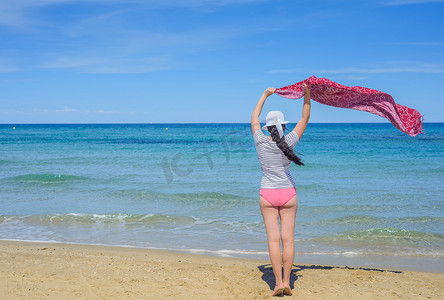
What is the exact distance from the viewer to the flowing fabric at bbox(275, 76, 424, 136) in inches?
200

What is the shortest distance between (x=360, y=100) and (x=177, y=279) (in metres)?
3.30

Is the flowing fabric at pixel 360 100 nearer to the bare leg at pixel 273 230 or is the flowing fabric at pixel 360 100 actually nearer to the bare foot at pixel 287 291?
the bare leg at pixel 273 230

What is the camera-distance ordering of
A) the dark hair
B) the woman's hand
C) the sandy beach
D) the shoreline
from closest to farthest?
the dark hair
the sandy beach
the woman's hand
the shoreline

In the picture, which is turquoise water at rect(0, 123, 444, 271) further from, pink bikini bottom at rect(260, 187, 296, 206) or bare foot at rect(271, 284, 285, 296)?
pink bikini bottom at rect(260, 187, 296, 206)

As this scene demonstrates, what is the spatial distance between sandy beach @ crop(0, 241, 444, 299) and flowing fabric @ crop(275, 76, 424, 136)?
1911mm

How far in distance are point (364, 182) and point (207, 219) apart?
722 cm

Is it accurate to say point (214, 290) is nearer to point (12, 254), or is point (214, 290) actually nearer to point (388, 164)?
point (12, 254)

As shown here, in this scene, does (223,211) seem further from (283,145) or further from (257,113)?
(283,145)

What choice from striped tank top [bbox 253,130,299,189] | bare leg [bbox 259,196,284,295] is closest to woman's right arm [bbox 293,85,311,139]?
striped tank top [bbox 253,130,299,189]

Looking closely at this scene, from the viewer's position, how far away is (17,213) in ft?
32.4

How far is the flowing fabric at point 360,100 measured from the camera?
5.09m

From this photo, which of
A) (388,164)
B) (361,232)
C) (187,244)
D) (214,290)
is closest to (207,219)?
(187,244)

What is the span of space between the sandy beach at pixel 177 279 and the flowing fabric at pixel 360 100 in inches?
75.2

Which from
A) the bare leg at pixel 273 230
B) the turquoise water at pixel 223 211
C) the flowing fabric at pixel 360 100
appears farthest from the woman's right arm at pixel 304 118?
the turquoise water at pixel 223 211
